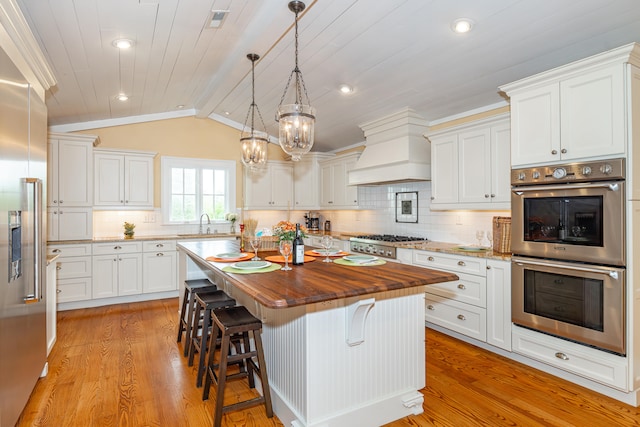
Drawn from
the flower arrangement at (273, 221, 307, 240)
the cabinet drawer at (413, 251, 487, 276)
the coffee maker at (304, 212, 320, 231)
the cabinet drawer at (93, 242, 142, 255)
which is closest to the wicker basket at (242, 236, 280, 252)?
the flower arrangement at (273, 221, 307, 240)

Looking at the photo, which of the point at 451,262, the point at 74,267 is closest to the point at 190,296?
the point at 74,267

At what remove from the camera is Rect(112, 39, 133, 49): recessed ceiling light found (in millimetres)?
2883

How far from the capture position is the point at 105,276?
15.9 feet

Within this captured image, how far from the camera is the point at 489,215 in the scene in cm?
380

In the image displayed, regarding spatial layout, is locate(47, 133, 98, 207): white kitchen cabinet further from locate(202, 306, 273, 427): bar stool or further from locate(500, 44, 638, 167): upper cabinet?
locate(500, 44, 638, 167): upper cabinet

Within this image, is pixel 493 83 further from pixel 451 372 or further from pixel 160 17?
pixel 160 17

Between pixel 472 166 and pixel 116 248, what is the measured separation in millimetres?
4662

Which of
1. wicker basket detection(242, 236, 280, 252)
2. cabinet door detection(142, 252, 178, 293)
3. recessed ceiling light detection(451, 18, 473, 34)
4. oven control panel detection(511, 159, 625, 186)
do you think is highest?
recessed ceiling light detection(451, 18, 473, 34)

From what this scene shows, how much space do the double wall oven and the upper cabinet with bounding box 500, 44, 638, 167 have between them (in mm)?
116

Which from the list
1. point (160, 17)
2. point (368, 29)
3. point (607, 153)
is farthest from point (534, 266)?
point (160, 17)

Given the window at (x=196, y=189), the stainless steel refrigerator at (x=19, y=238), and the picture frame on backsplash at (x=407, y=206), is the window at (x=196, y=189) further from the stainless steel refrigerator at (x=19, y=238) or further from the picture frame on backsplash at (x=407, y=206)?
the stainless steel refrigerator at (x=19, y=238)

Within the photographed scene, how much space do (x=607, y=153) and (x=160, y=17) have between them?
3297 mm

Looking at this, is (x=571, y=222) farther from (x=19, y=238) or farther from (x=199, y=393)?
(x=19, y=238)

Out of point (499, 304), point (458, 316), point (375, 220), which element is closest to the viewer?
point (499, 304)
